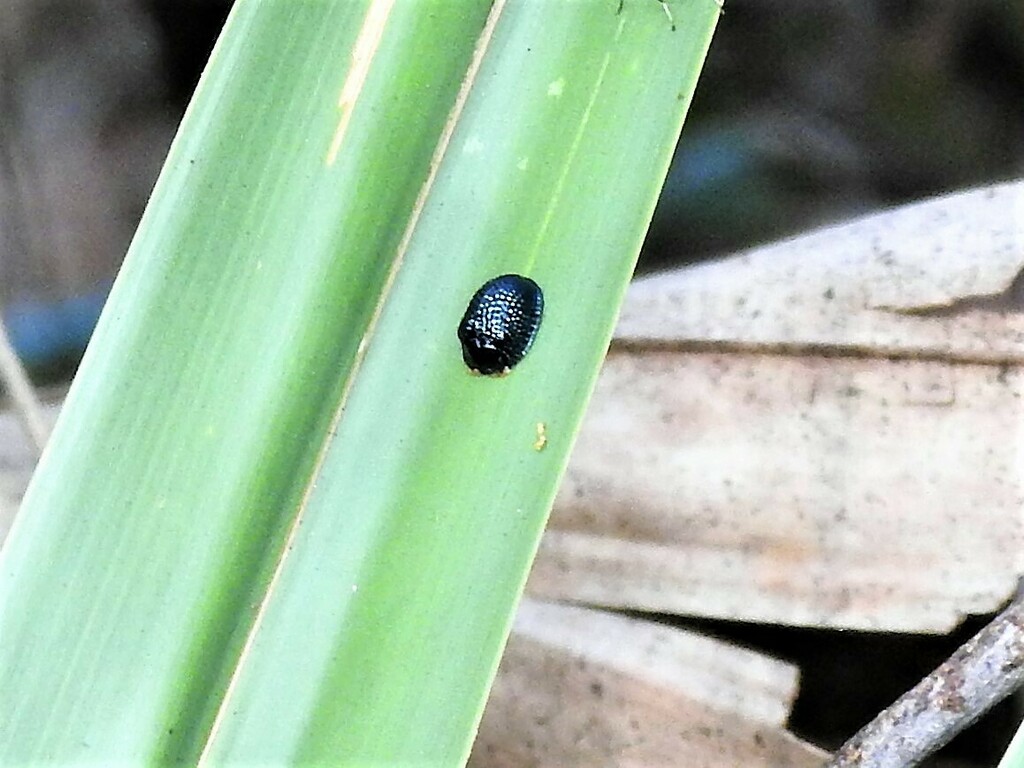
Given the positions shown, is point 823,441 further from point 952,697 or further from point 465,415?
point 465,415

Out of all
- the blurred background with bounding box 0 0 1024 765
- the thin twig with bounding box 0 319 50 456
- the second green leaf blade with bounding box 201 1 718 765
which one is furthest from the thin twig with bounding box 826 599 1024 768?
the thin twig with bounding box 0 319 50 456

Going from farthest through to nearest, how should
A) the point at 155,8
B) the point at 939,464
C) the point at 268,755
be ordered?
the point at 155,8 → the point at 939,464 → the point at 268,755

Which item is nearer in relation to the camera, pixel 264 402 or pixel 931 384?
pixel 264 402

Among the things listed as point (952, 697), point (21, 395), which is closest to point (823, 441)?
point (952, 697)

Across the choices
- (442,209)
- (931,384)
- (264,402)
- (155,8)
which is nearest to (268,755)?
(264,402)

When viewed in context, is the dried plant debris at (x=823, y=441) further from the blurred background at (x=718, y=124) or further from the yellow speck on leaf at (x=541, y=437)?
→ the yellow speck on leaf at (x=541, y=437)

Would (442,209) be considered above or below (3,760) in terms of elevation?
above

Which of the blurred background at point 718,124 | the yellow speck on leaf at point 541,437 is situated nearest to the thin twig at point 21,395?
the blurred background at point 718,124

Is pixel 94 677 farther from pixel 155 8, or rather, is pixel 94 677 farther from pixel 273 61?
pixel 155 8
